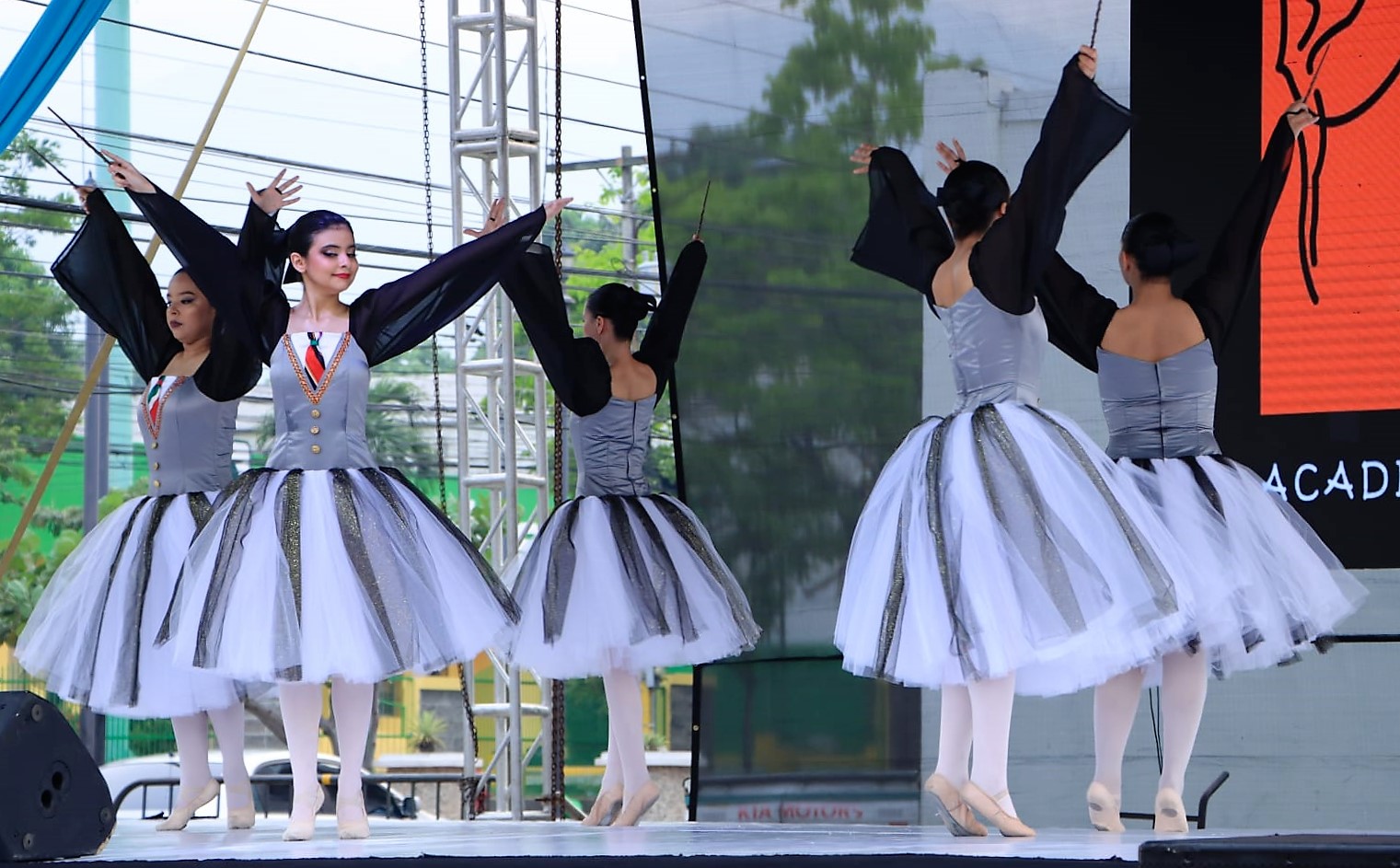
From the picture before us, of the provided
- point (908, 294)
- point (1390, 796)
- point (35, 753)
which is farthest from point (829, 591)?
point (35, 753)

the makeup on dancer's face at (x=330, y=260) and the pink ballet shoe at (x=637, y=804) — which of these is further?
the pink ballet shoe at (x=637, y=804)

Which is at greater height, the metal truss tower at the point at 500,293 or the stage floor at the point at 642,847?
the metal truss tower at the point at 500,293

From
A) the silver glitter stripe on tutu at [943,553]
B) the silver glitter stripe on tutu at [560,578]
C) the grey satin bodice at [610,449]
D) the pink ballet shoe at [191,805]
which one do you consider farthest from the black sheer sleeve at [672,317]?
the pink ballet shoe at [191,805]

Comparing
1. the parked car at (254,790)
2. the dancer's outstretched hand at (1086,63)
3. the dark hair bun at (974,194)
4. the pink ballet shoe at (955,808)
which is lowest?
the parked car at (254,790)

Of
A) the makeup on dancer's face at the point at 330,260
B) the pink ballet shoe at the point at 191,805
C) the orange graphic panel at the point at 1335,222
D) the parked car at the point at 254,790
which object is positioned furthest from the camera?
the parked car at the point at 254,790

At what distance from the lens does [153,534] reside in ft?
14.9

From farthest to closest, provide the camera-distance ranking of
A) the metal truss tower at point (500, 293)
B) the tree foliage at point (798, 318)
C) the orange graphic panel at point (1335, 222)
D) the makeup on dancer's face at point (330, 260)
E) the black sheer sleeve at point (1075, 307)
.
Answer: the metal truss tower at point (500, 293)
the tree foliage at point (798, 318)
the orange graphic panel at point (1335, 222)
the black sheer sleeve at point (1075, 307)
the makeup on dancer's face at point (330, 260)

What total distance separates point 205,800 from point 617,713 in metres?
1.11

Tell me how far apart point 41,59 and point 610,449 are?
1.77 m

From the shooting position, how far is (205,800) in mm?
4609

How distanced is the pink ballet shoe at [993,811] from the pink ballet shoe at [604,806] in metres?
1.52

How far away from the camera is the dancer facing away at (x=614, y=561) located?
182 inches

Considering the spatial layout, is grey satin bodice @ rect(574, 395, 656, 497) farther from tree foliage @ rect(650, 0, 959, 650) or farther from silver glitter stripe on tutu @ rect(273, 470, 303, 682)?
tree foliage @ rect(650, 0, 959, 650)

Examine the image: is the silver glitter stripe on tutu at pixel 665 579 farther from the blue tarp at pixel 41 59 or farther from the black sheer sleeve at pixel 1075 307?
the blue tarp at pixel 41 59
